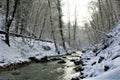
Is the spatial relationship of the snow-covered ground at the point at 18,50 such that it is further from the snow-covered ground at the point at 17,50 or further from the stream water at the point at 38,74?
the stream water at the point at 38,74

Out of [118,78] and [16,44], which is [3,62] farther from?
[118,78]

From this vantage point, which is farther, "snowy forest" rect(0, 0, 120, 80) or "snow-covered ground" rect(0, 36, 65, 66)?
"snow-covered ground" rect(0, 36, 65, 66)

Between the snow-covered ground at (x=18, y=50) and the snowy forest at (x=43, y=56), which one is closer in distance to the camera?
the snowy forest at (x=43, y=56)

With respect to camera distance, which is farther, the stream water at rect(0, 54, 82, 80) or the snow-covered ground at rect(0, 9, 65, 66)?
the snow-covered ground at rect(0, 9, 65, 66)

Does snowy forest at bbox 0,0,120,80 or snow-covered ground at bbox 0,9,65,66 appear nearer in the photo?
snowy forest at bbox 0,0,120,80

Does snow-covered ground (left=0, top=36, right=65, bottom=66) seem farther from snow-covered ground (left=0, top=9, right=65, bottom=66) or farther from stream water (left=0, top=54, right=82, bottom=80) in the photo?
stream water (left=0, top=54, right=82, bottom=80)

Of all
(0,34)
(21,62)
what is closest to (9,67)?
(21,62)

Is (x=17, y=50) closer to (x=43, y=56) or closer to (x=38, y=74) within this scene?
(x=43, y=56)

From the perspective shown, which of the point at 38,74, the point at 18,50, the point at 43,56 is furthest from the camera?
the point at 43,56

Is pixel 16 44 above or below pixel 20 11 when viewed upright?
below

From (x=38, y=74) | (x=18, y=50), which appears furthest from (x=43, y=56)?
(x=38, y=74)

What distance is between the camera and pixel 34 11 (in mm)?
40125

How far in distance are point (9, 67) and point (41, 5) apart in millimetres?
21699

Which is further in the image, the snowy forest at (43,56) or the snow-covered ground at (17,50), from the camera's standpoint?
the snow-covered ground at (17,50)
